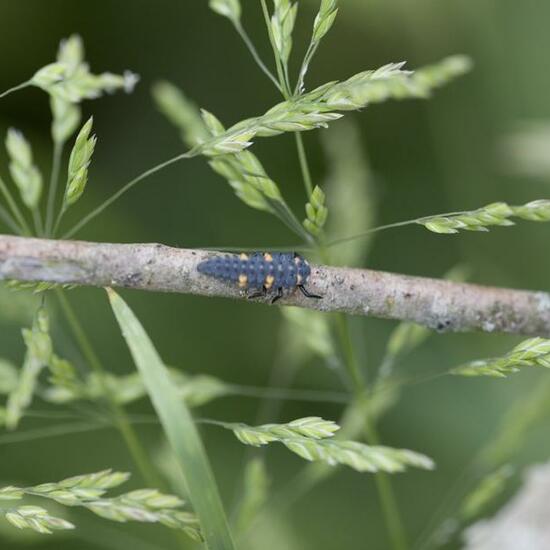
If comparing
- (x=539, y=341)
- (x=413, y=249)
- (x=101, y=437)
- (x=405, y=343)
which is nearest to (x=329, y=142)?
(x=413, y=249)

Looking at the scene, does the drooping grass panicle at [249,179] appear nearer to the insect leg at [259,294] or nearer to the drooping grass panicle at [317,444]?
the insect leg at [259,294]

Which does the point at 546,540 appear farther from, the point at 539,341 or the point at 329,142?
A: the point at 329,142

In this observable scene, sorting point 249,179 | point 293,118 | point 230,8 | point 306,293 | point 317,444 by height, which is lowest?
point 317,444

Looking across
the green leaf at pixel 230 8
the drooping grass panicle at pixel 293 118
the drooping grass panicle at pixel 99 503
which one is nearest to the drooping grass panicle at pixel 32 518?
the drooping grass panicle at pixel 99 503

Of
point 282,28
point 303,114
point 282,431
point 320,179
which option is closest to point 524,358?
point 282,431

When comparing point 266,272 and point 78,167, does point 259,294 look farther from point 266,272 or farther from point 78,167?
point 78,167

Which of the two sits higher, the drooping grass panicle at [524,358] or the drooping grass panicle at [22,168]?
the drooping grass panicle at [22,168]

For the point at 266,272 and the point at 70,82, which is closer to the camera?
the point at 266,272

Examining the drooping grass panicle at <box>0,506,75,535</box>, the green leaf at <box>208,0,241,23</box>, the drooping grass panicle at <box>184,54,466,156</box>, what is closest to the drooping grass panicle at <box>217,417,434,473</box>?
the drooping grass panicle at <box>0,506,75,535</box>
